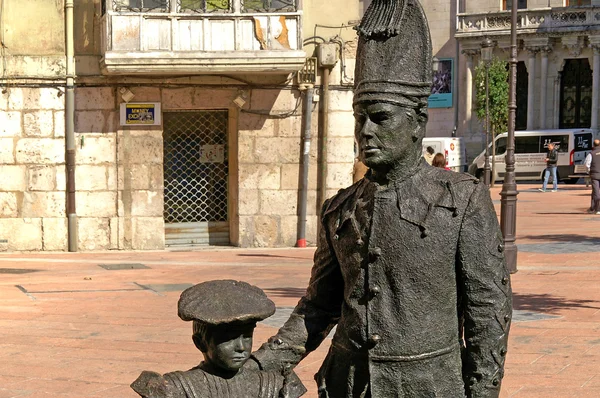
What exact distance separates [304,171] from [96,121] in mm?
3468

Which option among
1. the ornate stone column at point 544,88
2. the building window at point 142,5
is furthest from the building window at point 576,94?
the building window at point 142,5

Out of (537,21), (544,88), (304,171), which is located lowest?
(304,171)

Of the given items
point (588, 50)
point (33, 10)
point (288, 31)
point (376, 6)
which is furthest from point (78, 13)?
point (588, 50)

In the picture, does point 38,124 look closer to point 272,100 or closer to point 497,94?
point 272,100

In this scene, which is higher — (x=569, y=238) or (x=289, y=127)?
(x=289, y=127)

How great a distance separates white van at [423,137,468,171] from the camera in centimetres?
4336

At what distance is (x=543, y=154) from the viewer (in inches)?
1706

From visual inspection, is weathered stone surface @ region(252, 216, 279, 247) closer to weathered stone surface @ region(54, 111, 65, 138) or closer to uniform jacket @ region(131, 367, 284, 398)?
weathered stone surface @ region(54, 111, 65, 138)

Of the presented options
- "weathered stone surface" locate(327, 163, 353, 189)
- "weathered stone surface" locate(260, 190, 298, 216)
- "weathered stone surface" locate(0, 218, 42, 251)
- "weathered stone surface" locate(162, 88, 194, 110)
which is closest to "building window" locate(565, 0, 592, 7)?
"weathered stone surface" locate(327, 163, 353, 189)

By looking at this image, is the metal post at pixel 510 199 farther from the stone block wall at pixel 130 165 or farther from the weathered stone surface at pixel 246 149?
the weathered stone surface at pixel 246 149

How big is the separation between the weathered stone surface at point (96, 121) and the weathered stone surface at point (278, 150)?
2.39 m

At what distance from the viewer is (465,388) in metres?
3.34

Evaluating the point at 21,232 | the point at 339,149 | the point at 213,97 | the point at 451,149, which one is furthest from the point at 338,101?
the point at 451,149

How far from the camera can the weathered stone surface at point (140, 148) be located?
1766 centimetres
